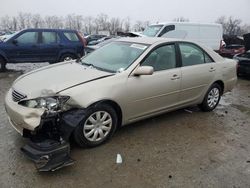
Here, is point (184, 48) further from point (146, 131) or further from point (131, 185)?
point (131, 185)

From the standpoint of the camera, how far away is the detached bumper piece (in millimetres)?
3195

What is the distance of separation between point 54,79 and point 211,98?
3401mm

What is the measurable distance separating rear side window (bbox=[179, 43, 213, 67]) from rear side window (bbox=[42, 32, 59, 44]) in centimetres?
676

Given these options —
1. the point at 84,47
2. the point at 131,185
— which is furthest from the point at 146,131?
the point at 84,47

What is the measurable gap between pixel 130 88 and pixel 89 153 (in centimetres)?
114

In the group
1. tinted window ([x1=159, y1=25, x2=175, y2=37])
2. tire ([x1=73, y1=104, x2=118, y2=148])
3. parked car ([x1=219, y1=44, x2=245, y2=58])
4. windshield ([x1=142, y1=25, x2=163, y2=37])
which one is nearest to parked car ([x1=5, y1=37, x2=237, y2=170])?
tire ([x1=73, y1=104, x2=118, y2=148])

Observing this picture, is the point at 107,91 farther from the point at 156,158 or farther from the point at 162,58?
the point at 162,58

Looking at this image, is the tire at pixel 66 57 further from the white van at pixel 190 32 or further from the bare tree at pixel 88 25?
the bare tree at pixel 88 25

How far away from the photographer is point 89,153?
3.81 m

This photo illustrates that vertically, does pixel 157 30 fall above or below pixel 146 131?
above

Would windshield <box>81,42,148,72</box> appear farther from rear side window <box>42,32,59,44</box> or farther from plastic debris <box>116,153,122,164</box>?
rear side window <box>42,32,59,44</box>

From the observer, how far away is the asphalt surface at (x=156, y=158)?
10.6 ft

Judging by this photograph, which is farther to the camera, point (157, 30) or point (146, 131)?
point (157, 30)

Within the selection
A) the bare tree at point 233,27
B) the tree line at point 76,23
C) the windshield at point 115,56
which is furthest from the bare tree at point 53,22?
the windshield at point 115,56
